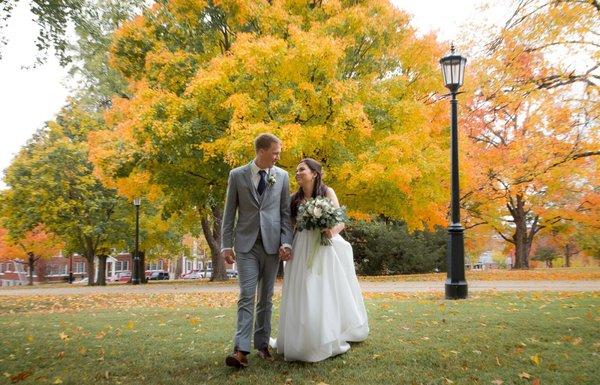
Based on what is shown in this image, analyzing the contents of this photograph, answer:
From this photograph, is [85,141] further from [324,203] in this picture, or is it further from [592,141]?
[324,203]

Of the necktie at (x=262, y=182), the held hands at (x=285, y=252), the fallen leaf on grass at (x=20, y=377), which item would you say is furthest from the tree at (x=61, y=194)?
the held hands at (x=285, y=252)

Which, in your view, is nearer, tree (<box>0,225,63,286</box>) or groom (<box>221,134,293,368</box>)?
groom (<box>221,134,293,368</box>)

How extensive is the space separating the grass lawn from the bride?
0.17 metres

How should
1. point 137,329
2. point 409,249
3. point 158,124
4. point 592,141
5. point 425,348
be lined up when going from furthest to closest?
point 409,249 → point 158,124 → point 592,141 → point 137,329 → point 425,348

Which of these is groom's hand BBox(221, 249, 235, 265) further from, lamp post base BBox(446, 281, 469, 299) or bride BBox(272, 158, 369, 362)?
lamp post base BBox(446, 281, 469, 299)

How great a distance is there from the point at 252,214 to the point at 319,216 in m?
0.66

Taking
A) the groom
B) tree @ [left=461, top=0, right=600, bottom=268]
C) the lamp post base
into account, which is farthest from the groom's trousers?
tree @ [left=461, top=0, right=600, bottom=268]

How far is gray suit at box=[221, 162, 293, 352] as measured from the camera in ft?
15.7

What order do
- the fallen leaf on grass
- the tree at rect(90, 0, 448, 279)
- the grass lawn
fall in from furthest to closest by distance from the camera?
1. the tree at rect(90, 0, 448, 279)
2. the fallen leaf on grass
3. the grass lawn

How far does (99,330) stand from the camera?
7.11m

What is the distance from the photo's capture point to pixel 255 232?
15.8 feet

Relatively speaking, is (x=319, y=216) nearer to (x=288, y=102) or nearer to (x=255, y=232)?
(x=255, y=232)

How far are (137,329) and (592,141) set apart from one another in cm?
1237

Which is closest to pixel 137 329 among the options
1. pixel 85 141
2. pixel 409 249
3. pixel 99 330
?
pixel 99 330
